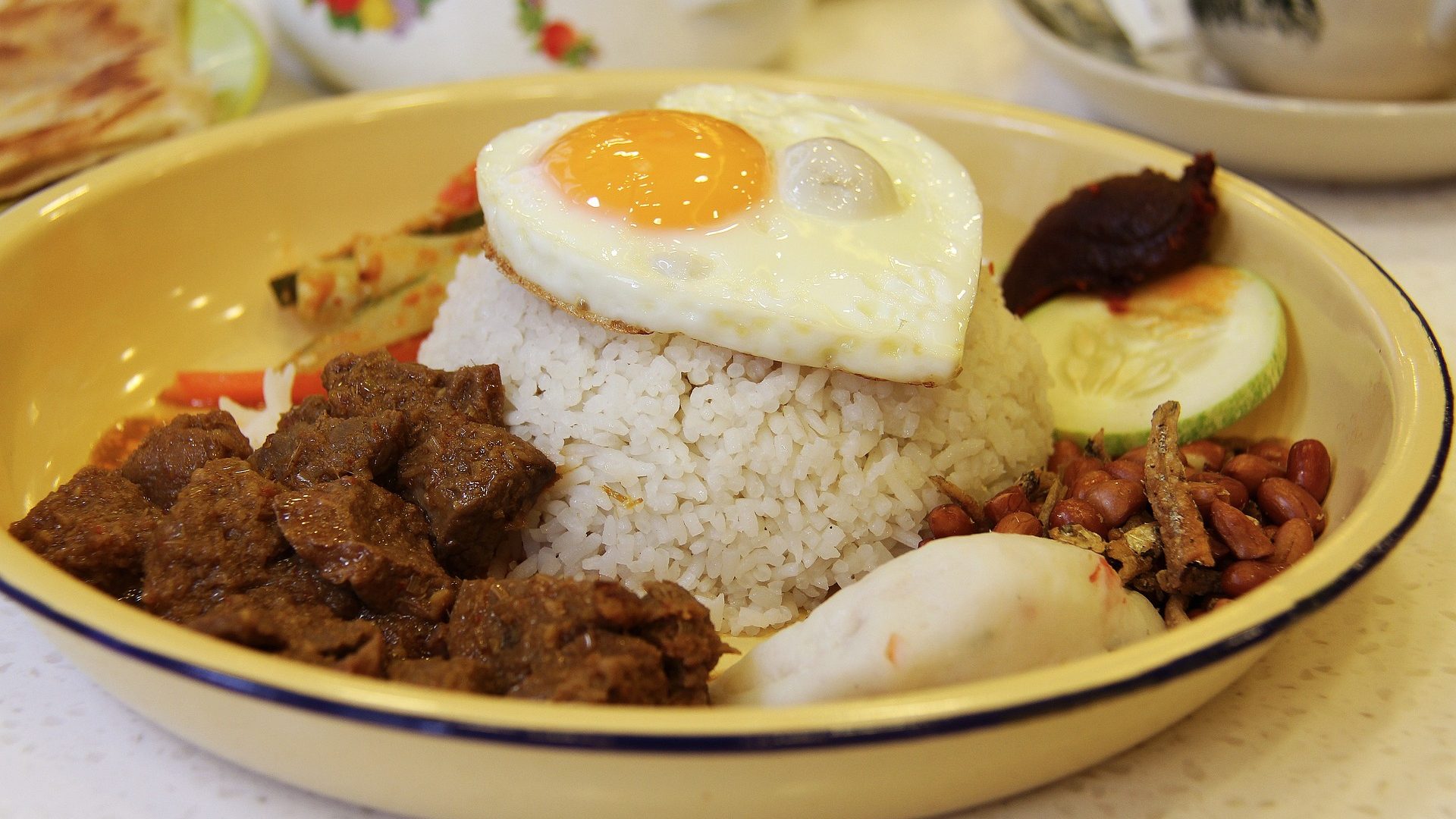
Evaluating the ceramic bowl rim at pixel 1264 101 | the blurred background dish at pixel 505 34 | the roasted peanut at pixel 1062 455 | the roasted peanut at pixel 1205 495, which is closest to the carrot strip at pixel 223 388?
the blurred background dish at pixel 505 34

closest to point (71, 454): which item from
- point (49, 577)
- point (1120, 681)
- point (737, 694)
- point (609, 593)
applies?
point (49, 577)

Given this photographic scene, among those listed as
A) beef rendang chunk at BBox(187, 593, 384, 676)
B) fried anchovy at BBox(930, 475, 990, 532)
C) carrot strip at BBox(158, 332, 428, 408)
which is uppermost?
beef rendang chunk at BBox(187, 593, 384, 676)

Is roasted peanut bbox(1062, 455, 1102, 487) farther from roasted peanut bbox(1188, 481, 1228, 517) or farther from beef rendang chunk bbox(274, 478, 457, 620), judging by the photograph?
beef rendang chunk bbox(274, 478, 457, 620)

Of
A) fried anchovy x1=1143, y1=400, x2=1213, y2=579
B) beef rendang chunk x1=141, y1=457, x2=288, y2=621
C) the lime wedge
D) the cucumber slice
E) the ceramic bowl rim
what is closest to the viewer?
beef rendang chunk x1=141, y1=457, x2=288, y2=621

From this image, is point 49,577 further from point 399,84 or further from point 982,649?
point 399,84

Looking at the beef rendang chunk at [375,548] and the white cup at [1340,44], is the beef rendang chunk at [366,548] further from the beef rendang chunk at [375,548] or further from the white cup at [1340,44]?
the white cup at [1340,44]

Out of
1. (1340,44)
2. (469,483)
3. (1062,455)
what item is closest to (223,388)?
(469,483)

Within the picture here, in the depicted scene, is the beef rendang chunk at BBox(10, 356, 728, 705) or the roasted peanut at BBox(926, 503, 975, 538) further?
the roasted peanut at BBox(926, 503, 975, 538)

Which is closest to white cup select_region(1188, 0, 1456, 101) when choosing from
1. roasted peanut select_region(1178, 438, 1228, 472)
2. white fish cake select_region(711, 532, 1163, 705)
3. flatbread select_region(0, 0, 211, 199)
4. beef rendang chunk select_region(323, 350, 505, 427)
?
roasted peanut select_region(1178, 438, 1228, 472)
